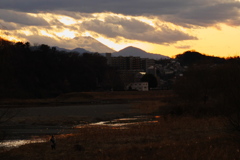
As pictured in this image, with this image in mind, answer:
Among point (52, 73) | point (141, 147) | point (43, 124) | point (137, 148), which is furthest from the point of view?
point (52, 73)

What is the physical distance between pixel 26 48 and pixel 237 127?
101859 millimetres

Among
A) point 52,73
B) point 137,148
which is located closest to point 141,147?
point 137,148

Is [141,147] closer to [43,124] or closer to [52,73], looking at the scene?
[43,124]

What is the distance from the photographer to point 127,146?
1820 cm

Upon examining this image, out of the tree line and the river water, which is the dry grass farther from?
the tree line

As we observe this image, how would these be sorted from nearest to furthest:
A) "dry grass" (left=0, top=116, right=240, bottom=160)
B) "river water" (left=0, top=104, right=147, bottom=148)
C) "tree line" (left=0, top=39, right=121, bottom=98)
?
"dry grass" (left=0, top=116, right=240, bottom=160) → "river water" (left=0, top=104, right=147, bottom=148) → "tree line" (left=0, top=39, right=121, bottom=98)

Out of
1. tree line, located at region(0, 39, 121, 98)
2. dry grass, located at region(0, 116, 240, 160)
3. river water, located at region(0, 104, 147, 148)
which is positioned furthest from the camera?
tree line, located at region(0, 39, 121, 98)

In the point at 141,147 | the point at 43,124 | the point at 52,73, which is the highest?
the point at 52,73

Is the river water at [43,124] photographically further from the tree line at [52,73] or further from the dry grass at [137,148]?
the tree line at [52,73]

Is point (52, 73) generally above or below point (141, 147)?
above

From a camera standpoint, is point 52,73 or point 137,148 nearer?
point 137,148

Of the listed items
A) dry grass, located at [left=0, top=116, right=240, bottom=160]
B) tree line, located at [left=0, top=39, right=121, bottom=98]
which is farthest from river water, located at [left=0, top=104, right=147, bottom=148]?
tree line, located at [left=0, top=39, right=121, bottom=98]

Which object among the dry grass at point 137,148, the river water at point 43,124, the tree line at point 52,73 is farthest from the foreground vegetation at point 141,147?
the tree line at point 52,73

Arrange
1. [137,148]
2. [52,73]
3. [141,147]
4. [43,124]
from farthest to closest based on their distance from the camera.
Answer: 1. [52,73]
2. [43,124]
3. [141,147]
4. [137,148]
